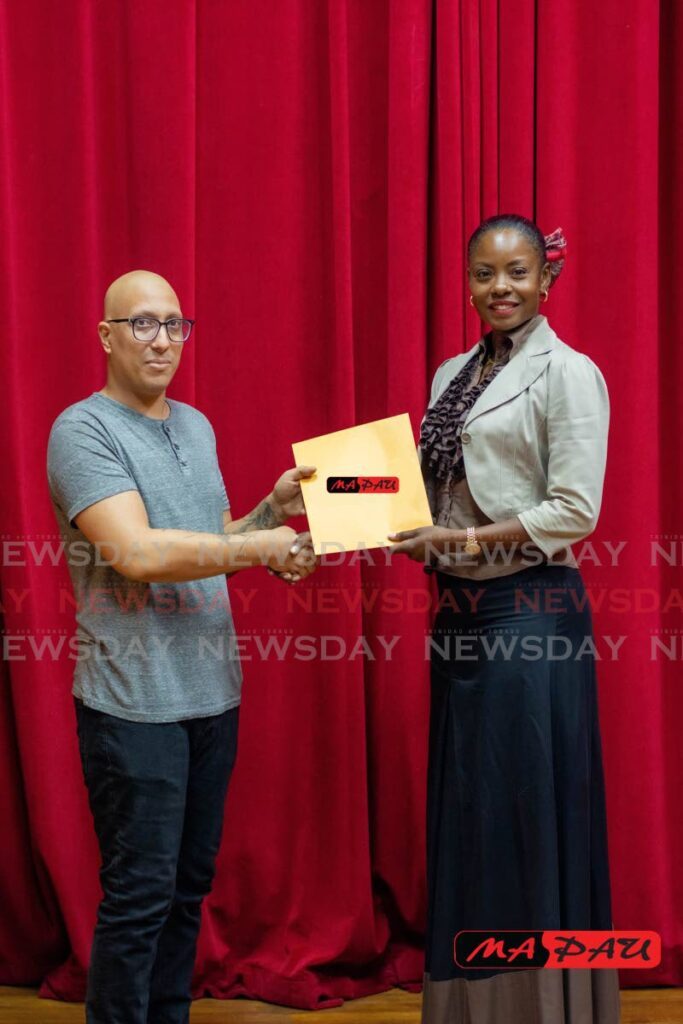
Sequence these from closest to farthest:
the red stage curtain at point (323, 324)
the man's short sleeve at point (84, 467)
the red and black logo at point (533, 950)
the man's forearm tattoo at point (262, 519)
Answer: the man's short sleeve at point (84, 467) → the red and black logo at point (533, 950) → the man's forearm tattoo at point (262, 519) → the red stage curtain at point (323, 324)

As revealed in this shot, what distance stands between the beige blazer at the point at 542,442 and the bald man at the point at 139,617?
0.39 meters

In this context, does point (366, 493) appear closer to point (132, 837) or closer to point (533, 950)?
point (132, 837)

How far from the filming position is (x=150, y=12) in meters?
2.23

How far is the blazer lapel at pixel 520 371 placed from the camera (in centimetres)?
169

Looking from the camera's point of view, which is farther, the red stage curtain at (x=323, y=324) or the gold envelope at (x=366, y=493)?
the red stage curtain at (x=323, y=324)

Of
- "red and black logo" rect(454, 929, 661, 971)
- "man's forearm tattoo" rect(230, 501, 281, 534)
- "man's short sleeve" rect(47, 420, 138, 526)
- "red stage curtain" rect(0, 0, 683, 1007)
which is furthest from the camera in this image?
"red stage curtain" rect(0, 0, 683, 1007)

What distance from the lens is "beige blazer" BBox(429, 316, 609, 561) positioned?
164 centimetres

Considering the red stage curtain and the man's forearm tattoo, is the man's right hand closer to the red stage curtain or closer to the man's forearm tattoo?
the man's forearm tattoo

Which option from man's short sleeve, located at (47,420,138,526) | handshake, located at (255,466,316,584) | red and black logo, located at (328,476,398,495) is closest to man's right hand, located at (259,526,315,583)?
handshake, located at (255,466,316,584)

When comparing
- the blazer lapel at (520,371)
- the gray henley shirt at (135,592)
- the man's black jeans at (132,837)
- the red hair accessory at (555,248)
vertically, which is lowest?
the man's black jeans at (132,837)

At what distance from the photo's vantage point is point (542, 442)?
170 centimetres

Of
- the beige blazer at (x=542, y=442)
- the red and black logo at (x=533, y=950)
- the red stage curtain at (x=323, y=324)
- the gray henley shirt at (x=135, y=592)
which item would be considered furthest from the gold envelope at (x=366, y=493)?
the red and black logo at (x=533, y=950)

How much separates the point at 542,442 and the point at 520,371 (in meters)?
0.13

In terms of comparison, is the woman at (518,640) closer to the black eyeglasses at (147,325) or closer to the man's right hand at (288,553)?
the man's right hand at (288,553)
